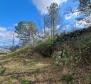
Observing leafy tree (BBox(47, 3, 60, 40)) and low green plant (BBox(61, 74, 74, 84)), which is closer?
low green plant (BBox(61, 74, 74, 84))

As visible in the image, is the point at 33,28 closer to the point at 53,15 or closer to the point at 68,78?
the point at 53,15

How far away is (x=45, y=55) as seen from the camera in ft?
105

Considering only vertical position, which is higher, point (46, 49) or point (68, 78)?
point (46, 49)

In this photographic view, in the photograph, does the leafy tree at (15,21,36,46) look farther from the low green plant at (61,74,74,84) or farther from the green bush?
the low green plant at (61,74,74,84)

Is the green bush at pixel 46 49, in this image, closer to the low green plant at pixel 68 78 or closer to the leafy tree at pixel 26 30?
the low green plant at pixel 68 78

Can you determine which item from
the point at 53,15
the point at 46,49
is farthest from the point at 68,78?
the point at 53,15

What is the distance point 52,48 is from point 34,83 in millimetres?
17134

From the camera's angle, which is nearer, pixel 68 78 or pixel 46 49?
pixel 68 78

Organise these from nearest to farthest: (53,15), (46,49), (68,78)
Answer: (68,78), (46,49), (53,15)

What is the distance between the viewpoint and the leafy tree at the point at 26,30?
76838mm

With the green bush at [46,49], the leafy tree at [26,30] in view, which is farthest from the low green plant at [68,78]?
the leafy tree at [26,30]

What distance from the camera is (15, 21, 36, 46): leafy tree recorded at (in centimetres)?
7684

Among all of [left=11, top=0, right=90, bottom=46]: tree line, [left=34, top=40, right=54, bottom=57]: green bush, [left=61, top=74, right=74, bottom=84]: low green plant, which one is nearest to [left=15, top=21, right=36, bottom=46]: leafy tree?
[left=11, top=0, right=90, bottom=46]: tree line

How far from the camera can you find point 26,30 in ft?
262
